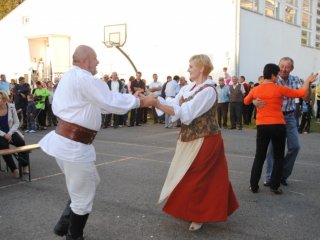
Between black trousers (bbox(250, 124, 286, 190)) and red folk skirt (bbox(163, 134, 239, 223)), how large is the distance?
1479 mm

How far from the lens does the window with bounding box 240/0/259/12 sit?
1990cm

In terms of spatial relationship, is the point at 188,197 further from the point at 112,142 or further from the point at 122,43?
the point at 122,43

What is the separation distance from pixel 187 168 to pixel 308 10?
25.5 m

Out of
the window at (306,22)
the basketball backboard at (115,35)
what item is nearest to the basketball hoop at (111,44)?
the basketball backboard at (115,35)

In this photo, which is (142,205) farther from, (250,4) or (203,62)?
(250,4)

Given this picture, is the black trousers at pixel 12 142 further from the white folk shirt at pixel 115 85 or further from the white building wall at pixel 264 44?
the white building wall at pixel 264 44

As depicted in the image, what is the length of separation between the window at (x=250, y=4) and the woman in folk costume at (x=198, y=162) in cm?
1638

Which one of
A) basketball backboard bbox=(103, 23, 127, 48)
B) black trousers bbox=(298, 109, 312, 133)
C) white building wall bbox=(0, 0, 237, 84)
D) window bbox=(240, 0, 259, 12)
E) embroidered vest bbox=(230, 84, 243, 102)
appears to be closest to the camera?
black trousers bbox=(298, 109, 312, 133)

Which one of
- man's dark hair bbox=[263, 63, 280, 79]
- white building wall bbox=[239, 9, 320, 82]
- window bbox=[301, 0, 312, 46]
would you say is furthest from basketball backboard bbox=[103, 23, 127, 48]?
man's dark hair bbox=[263, 63, 280, 79]

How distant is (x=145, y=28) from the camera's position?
2192 centimetres

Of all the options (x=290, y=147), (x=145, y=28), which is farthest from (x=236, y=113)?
(x=145, y=28)

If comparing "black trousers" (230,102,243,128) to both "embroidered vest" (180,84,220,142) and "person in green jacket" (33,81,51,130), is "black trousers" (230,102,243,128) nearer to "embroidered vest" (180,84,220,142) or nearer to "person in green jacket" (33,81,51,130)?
"person in green jacket" (33,81,51,130)

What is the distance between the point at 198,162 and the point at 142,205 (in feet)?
4.46

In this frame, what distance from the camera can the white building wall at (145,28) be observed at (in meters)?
19.5
